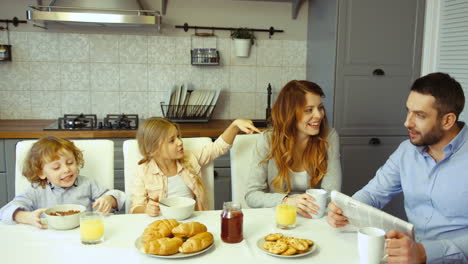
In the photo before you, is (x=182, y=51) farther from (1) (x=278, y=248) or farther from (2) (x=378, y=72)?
(1) (x=278, y=248)

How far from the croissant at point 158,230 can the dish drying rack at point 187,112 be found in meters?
1.77

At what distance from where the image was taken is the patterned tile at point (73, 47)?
10.1 ft

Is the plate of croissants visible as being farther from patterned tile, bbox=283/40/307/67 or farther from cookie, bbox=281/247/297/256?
patterned tile, bbox=283/40/307/67

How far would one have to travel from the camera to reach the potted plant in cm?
320

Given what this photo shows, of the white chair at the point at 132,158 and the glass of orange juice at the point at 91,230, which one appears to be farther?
the white chair at the point at 132,158

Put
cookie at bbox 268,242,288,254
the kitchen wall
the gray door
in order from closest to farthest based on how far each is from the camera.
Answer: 1. cookie at bbox 268,242,288,254
2. the gray door
3. the kitchen wall

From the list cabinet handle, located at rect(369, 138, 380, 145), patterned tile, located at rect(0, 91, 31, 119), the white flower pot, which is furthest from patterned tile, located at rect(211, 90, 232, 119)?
patterned tile, located at rect(0, 91, 31, 119)

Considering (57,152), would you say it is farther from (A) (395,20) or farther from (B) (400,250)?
(A) (395,20)

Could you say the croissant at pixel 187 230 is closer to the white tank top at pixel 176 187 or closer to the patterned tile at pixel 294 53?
the white tank top at pixel 176 187

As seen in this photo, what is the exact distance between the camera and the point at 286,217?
1.37 m

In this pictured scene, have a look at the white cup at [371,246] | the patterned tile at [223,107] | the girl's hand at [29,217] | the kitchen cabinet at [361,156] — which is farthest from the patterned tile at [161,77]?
Answer: the white cup at [371,246]

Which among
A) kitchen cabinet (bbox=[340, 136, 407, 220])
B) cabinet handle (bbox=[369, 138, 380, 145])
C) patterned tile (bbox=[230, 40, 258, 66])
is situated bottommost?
kitchen cabinet (bbox=[340, 136, 407, 220])

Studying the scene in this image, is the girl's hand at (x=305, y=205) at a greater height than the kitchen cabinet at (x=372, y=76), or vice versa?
the kitchen cabinet at (x=372, y=76)

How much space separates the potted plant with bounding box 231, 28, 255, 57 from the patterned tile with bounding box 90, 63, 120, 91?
89 centimetres
